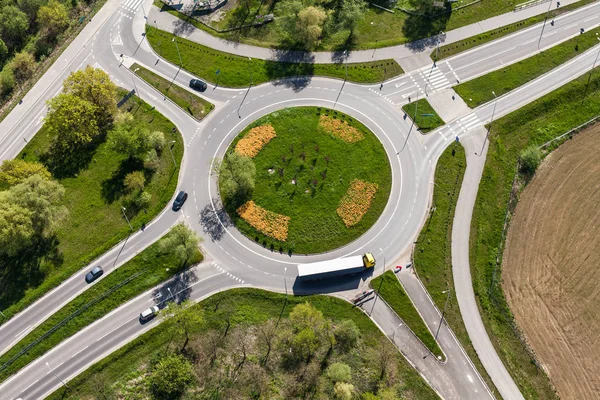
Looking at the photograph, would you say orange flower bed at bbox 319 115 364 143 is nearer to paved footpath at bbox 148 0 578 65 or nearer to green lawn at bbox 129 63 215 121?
paved footpath at bbox 148 0 578 65

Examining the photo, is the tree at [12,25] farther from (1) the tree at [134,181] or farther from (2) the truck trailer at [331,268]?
(2) the truck trailer at [331,268]

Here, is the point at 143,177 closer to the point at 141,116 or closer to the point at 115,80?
the point at 141,116

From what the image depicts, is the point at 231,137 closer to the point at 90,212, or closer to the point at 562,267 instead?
the point at 90,212

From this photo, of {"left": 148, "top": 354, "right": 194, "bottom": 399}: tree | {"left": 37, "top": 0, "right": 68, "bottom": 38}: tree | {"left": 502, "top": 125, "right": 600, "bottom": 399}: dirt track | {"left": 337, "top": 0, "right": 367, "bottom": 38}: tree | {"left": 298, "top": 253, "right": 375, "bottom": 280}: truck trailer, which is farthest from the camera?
{"left": 37, "top": 0, "right": 68, "bottom": 38}: tree

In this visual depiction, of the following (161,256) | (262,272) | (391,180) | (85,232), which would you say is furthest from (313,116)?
(85,232)

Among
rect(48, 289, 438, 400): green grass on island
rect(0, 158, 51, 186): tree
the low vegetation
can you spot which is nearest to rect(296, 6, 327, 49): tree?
the low vegetation
